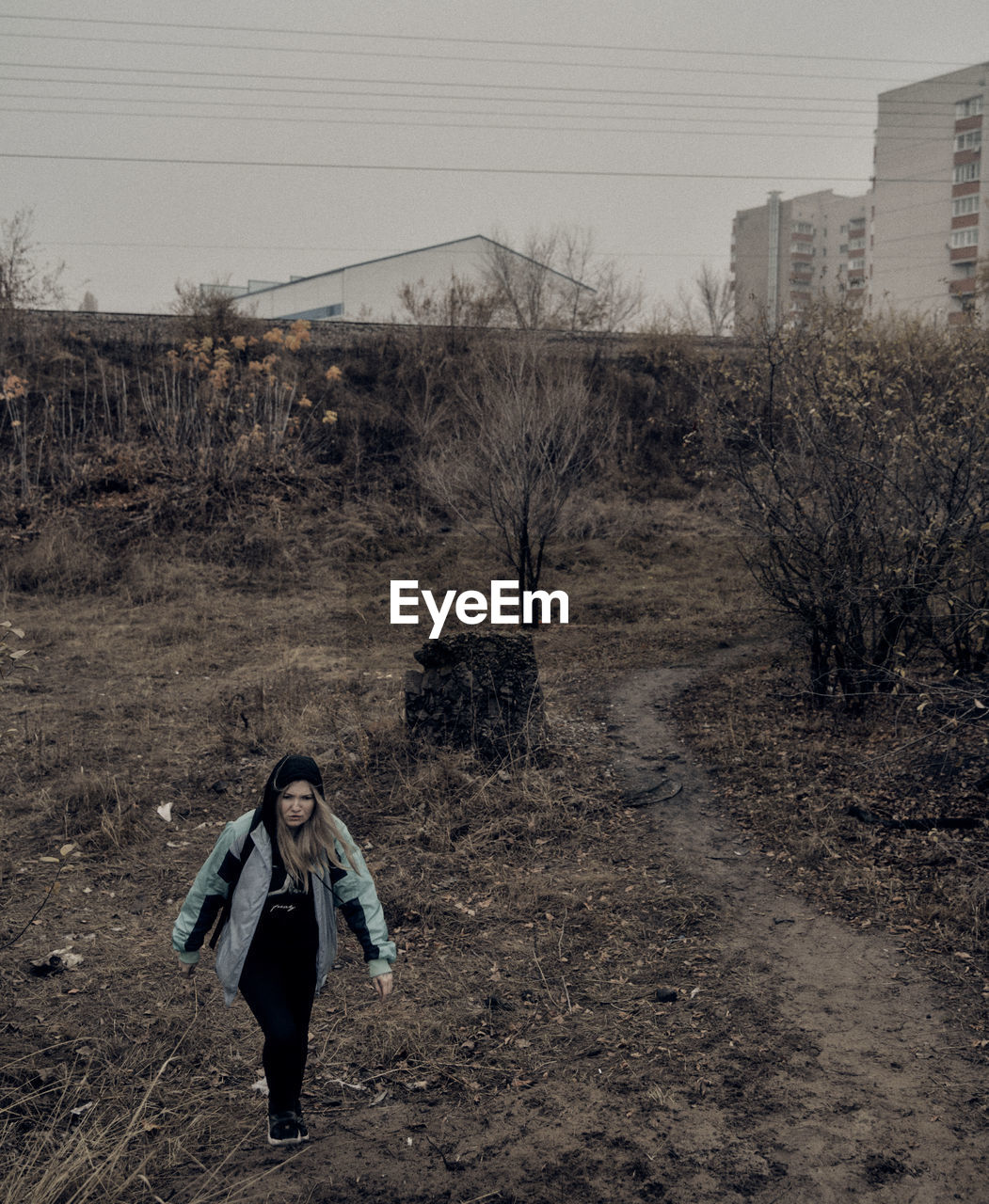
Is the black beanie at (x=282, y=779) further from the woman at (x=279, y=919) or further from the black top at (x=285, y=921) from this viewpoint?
the black top at (x=285, y=921)

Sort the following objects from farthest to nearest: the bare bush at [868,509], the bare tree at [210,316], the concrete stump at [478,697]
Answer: the bare tree at [210,316]
the concrete stump at [478,697]
the bare bush at [868,509]

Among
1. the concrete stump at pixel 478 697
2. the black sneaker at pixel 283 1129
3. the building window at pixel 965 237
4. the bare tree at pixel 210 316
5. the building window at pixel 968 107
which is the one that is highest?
the building window at pixel 968 107

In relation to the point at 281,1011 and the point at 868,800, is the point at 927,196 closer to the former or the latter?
the point at 868,800

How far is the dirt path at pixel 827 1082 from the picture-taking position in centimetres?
329

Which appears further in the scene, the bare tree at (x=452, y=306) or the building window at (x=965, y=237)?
the building window at (x=965, y=237)

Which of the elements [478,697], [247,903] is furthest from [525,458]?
[247,903]

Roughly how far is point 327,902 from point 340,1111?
0.98 meters


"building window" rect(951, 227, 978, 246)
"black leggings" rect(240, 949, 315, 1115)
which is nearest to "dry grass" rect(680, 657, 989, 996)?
"black leggings" rect(240, 949, 315, 1115)

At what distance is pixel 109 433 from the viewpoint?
1966 cm

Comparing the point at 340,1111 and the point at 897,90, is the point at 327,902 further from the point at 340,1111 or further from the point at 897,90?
the point at 897,90

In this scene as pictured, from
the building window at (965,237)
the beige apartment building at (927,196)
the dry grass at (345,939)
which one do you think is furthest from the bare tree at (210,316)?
the building window at (965,237)

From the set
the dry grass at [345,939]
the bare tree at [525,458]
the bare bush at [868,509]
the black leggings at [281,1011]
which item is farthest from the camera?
the bare tree at [525,458]

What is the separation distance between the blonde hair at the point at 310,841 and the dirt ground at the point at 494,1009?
92 centimetres

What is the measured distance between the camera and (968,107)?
47.5 m
